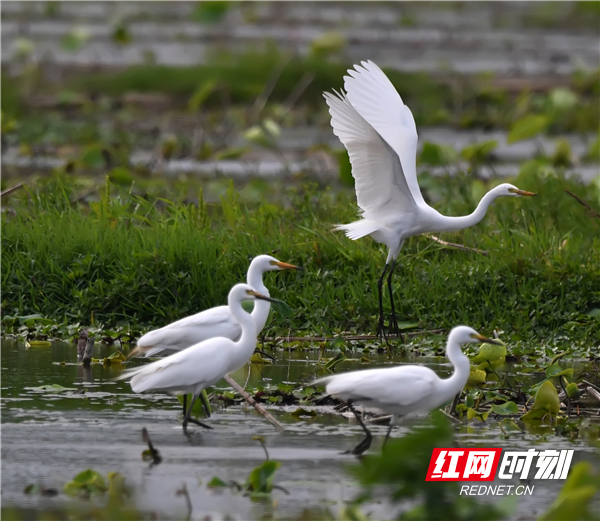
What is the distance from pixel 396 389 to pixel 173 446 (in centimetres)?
103

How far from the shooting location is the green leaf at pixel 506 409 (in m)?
5.64

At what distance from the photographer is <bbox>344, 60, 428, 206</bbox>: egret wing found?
759cm

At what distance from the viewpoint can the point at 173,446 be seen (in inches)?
201

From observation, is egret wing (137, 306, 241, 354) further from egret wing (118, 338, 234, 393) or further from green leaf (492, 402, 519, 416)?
green leaf (492, 402, 519, 416)

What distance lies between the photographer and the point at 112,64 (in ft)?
69.0

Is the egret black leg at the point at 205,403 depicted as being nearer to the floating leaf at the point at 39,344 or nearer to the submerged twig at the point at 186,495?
the submerged twig at the point at 186,495

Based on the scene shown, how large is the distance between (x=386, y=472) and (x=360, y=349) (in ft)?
12.7

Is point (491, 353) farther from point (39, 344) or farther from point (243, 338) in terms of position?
point (39, 344)

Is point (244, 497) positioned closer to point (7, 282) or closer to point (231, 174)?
point (7, 282)

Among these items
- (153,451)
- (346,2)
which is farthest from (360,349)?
(346,2)

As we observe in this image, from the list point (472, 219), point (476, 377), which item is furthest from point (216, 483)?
point (472, 219)

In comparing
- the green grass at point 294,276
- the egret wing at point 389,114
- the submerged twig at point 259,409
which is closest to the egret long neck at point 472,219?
the egret wing at point 389,114

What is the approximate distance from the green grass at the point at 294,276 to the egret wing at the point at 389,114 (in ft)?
2.57

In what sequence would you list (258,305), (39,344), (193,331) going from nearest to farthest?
(193,331) < (258,305) < (39,344)
